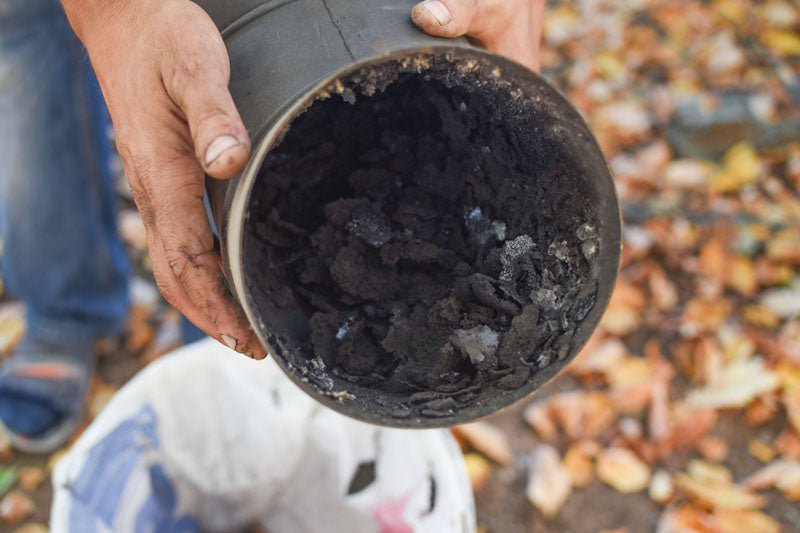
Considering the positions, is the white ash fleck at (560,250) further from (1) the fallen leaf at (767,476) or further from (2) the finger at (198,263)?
(1) the fallen leaf at (767,476)

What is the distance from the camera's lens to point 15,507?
6.54 feet

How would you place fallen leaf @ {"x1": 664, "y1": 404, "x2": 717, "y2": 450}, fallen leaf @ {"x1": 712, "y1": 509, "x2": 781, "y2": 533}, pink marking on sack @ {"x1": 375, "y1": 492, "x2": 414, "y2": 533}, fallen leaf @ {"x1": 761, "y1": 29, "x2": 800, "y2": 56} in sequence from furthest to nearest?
fallen leaf @ {"x1": 761, "y1": 29, "x2": 800, "y2": 56}
fallen leaf @ {"x1": 664, "y1": 404, "x2": 717, "y2": 450}
fallen leaf @ {"x1": 712, "y1": 509, "x2": 781, "y2": 533}
pink marking on sack @ {"x1": 375, "y1": 492, "x2": 414, "y2": 533}

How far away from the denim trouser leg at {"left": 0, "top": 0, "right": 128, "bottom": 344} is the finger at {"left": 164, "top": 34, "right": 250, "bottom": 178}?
99 centimetres

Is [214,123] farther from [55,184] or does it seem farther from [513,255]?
[55,184]

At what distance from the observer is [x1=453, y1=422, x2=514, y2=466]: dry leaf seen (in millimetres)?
2072

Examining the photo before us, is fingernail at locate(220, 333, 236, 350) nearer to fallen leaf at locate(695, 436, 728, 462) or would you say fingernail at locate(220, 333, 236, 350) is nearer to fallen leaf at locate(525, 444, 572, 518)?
fallen leaf at locate(525, 444, 572, 518)

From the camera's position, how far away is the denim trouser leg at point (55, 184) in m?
1.77

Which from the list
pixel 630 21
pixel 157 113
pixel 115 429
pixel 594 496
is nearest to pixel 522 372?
pixel 157 113

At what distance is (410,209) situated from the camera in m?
1.23

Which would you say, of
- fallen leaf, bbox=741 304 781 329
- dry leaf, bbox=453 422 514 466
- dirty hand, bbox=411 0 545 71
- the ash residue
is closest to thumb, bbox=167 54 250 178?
the ash residue

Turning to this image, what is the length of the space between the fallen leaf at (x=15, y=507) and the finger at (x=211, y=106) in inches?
63.5

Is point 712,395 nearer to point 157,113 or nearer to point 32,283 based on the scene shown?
point 157,113

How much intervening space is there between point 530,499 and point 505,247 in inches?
45.7

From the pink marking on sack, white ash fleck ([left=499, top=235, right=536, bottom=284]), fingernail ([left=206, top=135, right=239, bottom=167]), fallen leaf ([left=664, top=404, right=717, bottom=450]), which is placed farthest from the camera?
fallen leaf ([left=664, top=404, right=717, bottom=450])
